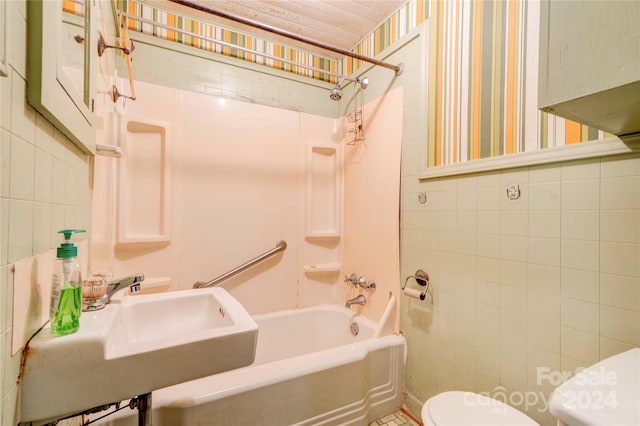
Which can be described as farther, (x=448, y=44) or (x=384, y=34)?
(x=384, y=34)

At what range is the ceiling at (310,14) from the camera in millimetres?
1790

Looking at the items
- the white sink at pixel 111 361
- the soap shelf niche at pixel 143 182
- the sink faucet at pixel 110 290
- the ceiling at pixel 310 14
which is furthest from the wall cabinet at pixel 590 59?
the soap shelf niche at pixel 143 182

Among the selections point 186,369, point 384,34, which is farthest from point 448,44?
point 186,369

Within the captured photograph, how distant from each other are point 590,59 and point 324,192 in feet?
5.88

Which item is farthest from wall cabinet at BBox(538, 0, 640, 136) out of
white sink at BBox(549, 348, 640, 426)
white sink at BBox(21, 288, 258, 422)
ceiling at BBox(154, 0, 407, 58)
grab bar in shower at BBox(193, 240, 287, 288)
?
grab bar in shower at BBox(193, 240, 287, 288)

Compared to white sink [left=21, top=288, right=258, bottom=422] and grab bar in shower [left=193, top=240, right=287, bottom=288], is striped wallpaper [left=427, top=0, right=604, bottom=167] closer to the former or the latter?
grab bar in shower [left=193, top=240, right=287, bottom=288]

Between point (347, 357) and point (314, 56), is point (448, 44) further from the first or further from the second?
point (347, 357)

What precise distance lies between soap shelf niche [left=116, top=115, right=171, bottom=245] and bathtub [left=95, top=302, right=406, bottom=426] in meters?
0.91

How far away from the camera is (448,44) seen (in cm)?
149

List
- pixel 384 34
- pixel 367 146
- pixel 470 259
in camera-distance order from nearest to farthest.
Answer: pixel 470 259 → pixel 384 34 → pixel 367 146

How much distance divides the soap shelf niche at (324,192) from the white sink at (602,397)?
1.70m

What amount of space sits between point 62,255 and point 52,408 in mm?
330

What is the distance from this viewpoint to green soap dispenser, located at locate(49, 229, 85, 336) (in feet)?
2.06

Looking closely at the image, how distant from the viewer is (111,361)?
2.11ft
